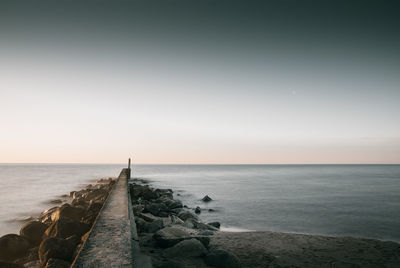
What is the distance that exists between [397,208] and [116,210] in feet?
76.6

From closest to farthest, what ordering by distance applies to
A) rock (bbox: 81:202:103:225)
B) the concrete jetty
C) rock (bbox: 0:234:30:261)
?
the concrete jetty
rock (bbox: 0:234:30:261)
rock (bbox: 81:202:103:225)

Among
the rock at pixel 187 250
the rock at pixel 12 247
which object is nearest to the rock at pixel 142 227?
the rock at pixel 187 250

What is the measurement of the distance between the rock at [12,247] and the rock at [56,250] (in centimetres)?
236

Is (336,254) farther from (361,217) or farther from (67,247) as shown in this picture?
(361,217)

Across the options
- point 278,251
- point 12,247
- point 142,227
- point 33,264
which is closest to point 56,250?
point 33,264

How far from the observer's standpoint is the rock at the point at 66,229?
5977mm

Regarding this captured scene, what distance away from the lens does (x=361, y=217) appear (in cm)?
1623

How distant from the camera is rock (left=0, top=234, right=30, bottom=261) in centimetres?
610

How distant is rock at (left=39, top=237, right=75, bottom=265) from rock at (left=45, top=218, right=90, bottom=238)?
1.20 m

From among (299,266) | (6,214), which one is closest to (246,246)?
(299,266)

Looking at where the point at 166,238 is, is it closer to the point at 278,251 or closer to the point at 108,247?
the point at 108,247

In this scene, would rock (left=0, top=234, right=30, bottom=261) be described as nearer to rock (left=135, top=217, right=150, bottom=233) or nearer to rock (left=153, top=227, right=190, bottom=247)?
rock (left=135, top=217, right=150, bottom=233)

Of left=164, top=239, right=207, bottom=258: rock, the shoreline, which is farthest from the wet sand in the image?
left=164, top=239, right=207, bottom=258: rock

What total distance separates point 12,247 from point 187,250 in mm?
4847
